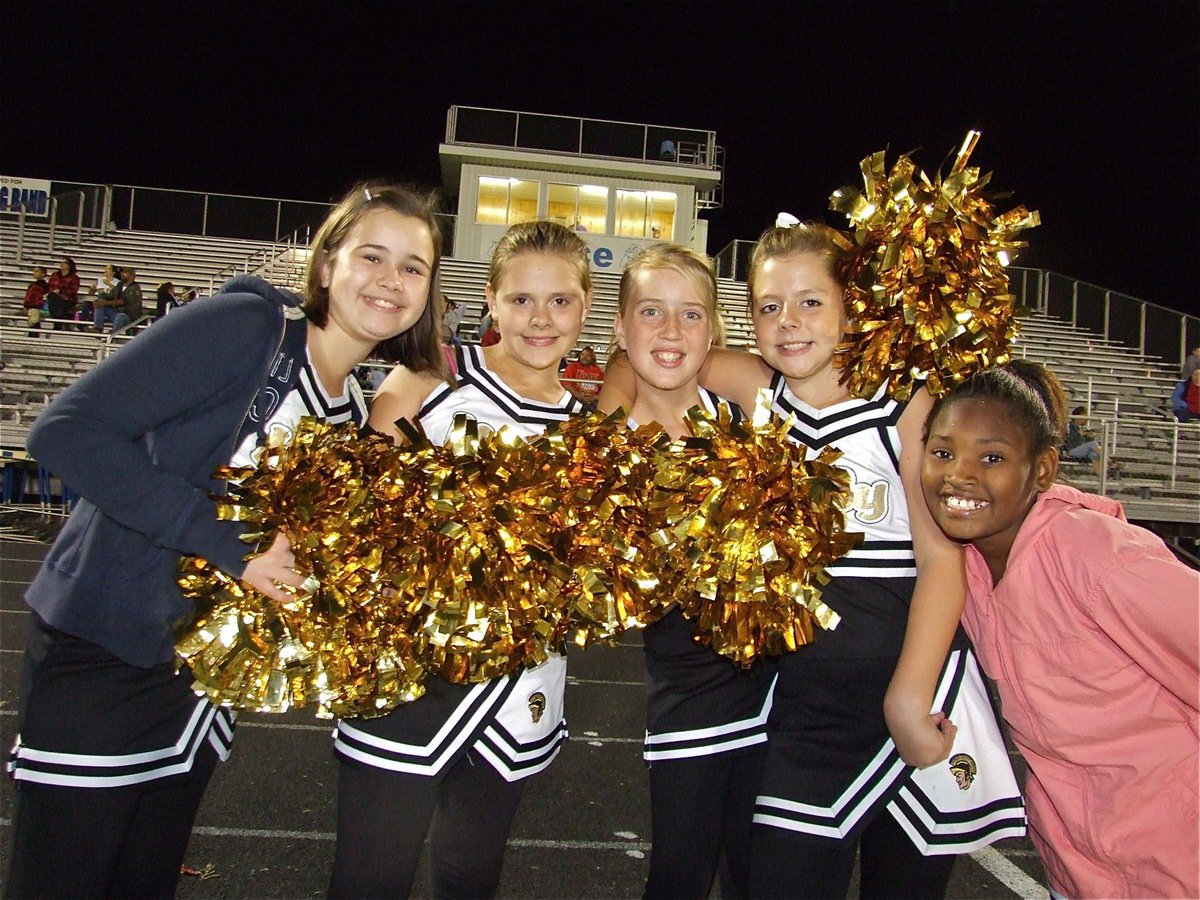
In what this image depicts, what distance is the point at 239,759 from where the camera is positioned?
140 inches

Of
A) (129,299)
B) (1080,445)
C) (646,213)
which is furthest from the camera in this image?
(646,213)

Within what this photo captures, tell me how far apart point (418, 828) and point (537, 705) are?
312mm

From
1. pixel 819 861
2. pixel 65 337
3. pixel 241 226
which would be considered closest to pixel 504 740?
pixel 819 861

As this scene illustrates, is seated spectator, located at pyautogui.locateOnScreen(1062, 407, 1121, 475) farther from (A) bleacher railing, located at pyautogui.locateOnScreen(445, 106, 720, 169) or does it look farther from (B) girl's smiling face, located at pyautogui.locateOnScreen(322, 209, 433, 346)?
(A) bleacher railing, located at pyautogui.locateOnScreen(445, 106, 720, 169)

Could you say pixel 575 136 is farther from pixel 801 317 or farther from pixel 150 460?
pixel 150 460

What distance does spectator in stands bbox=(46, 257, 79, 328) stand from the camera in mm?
11961

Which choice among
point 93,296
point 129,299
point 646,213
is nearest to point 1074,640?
point 129,299

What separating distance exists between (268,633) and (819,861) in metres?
1.10

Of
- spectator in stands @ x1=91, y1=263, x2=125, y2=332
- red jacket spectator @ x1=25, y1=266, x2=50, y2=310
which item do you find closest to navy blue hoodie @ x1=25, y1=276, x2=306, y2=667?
spectator in stands @ x1=91, y1=263, x2=125, y2=332

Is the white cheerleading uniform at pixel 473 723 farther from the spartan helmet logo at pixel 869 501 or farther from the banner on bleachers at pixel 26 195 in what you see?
the banner on bleachers at pixel 26 195

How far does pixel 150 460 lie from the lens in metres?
1.53

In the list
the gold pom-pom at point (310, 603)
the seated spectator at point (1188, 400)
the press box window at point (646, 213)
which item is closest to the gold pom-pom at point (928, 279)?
the gold pom-pom at point (310, 603)

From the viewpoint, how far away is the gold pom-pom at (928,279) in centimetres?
178

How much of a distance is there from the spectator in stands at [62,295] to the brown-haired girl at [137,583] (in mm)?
12169
